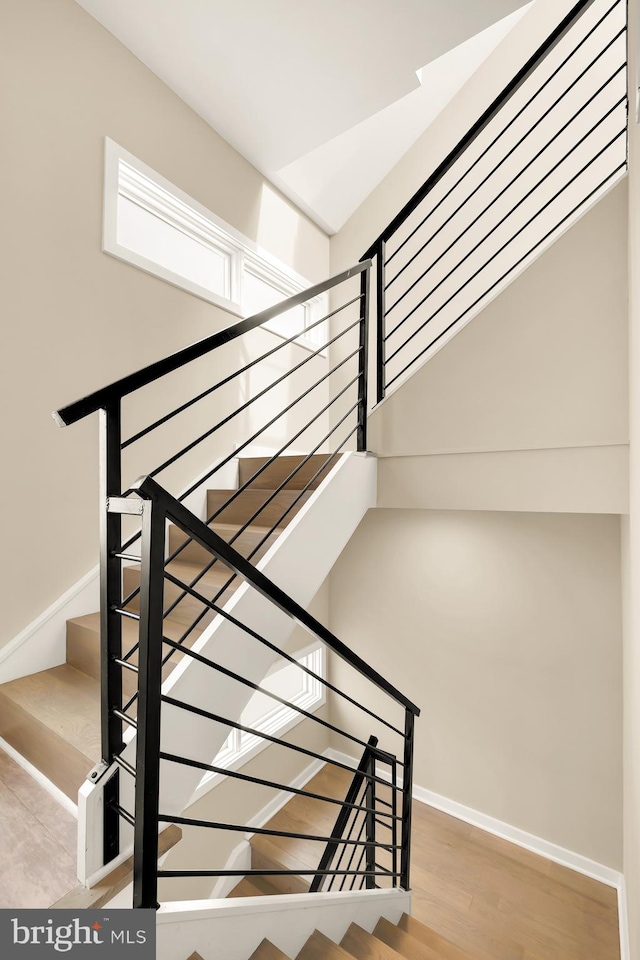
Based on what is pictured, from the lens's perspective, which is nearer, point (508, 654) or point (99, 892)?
point (99, 892)

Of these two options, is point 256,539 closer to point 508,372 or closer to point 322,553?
point 322,553

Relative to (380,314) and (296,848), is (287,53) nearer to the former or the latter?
(380,314)

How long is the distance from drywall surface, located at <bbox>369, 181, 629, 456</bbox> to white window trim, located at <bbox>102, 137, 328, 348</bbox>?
1.50 metres

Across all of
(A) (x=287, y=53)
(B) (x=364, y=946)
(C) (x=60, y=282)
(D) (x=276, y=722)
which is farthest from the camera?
(D) (x=276, y=722)

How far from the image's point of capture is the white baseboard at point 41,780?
1.28 metres

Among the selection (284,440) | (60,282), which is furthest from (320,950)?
(284,440)

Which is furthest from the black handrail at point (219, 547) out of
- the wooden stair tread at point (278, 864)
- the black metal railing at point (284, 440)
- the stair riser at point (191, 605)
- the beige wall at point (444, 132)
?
the beige wall at point (444, 132)

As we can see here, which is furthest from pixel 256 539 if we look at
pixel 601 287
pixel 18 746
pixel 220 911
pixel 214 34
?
pixel 214 34

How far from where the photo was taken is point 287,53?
2.35 meters

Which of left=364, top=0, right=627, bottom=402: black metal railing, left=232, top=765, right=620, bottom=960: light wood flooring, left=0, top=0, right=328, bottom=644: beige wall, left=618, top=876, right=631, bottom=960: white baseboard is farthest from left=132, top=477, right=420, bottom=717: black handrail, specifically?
left=618, top=876, right=631, bottom=960: white baseboard

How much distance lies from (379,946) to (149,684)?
1.36m

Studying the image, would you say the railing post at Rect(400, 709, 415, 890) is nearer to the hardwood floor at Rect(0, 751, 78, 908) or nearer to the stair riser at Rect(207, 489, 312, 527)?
the stair riser at Rect(207, 489, 312, 527)

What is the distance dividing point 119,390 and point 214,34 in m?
2.23

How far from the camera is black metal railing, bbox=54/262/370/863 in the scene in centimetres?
111
